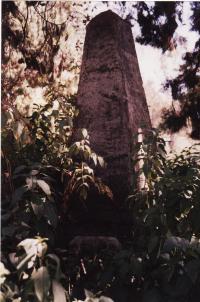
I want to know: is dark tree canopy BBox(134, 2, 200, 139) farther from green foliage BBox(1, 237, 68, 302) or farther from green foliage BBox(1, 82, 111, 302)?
green foliage BBox(1, 237, 68, 302)

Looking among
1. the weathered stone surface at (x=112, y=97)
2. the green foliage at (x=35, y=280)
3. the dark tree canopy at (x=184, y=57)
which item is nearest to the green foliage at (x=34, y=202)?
the green foliage at (x=35, y=280)

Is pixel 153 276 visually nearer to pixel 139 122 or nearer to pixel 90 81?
pixel 139 122

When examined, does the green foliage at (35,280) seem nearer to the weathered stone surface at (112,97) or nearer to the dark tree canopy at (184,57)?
the weathered stone surface at (112,97)

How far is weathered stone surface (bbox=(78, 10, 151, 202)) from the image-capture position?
3430 mm

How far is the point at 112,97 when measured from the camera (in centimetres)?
360

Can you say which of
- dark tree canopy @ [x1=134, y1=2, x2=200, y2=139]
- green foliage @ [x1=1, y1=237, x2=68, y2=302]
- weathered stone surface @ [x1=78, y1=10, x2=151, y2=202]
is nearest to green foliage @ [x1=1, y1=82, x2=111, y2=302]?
green foliage @ [x1=1, y1=237, x2=68, y2=302]

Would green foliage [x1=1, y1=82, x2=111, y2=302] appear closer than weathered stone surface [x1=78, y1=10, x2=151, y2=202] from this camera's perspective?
Yes

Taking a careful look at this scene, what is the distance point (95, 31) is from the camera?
3.85m

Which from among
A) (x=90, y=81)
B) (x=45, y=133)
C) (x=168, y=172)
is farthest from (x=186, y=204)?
(x=90, y=81)

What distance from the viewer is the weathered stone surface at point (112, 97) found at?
3.43 meters

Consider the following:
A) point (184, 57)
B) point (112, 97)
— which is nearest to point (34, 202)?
point (112, 97)

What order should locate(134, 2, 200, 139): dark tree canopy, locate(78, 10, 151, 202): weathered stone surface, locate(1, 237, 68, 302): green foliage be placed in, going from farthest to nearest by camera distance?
locate(134, 2, 200, 139): dark tree canopy → locate(78, 10, 151, 202): weathered stone surface → locate(1, 237, 68, 302): green foliage

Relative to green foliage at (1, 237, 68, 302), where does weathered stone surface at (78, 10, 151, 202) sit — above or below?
above

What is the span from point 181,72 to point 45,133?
3373 millimetres
